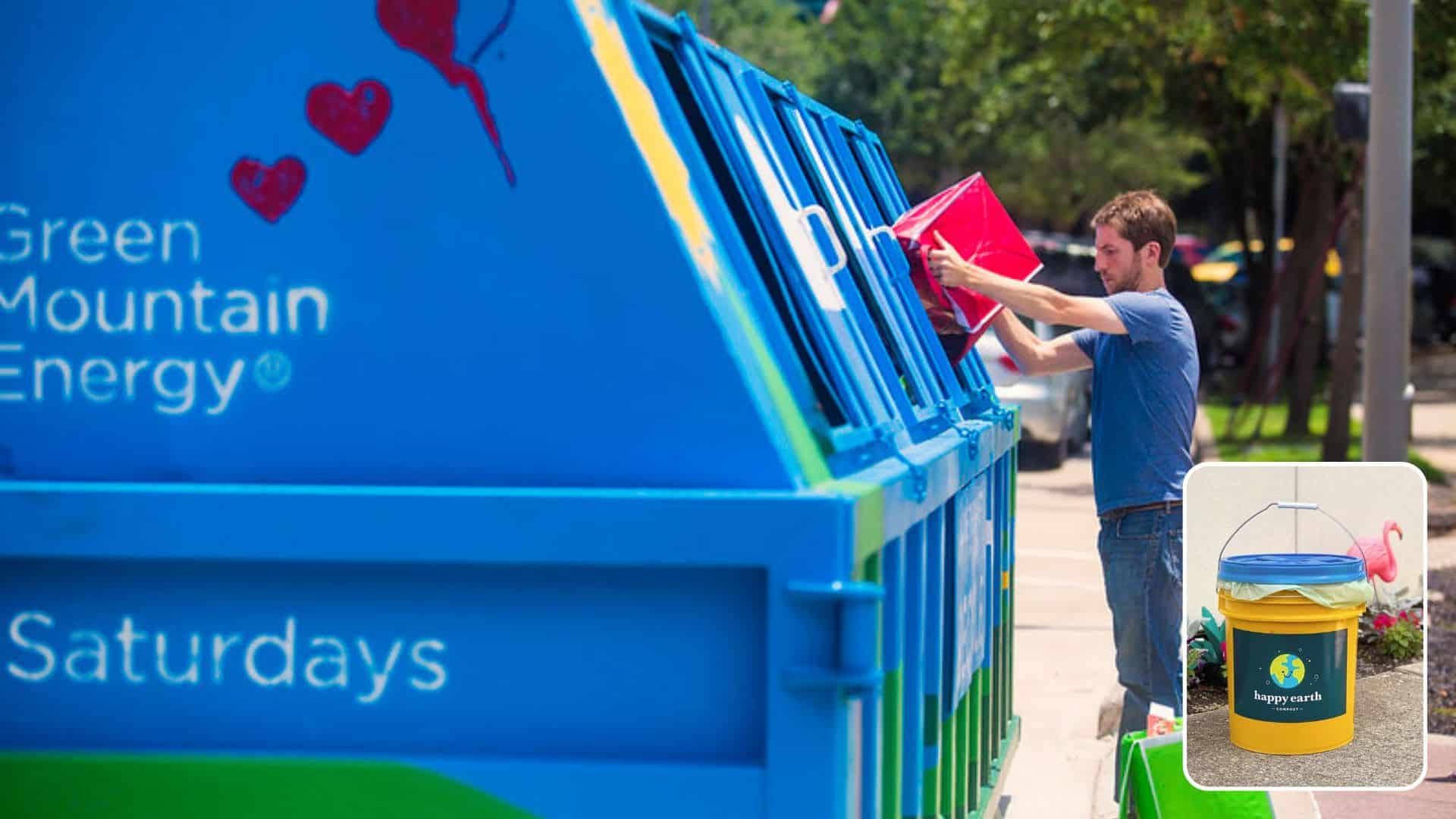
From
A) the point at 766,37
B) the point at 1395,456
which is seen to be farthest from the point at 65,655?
the point at 766,37

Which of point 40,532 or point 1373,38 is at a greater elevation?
point 1373,38

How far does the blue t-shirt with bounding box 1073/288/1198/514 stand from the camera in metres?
5.40

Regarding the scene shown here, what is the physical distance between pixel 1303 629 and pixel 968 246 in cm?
139

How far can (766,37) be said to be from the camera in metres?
41.2

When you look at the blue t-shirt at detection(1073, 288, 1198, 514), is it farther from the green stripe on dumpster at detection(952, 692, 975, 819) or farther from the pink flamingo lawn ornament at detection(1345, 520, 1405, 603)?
the pink flamingo lawn ornament at detection(1345, 520, 1405, 603)

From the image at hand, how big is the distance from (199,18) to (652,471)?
1.00m

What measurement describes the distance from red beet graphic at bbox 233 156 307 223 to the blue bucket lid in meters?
1.85

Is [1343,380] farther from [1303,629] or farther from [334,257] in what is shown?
[334,257]

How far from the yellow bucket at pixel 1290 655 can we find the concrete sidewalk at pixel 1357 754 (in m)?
0.03

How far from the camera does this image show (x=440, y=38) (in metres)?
2.80

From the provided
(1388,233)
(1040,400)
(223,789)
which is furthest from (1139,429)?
(1040,400)

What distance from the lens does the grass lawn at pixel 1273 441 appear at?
1808 centimetres

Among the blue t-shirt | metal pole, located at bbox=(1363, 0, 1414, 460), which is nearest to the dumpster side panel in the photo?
the blue t-shirt

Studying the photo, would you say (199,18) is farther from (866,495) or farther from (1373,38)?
(1373,38)
